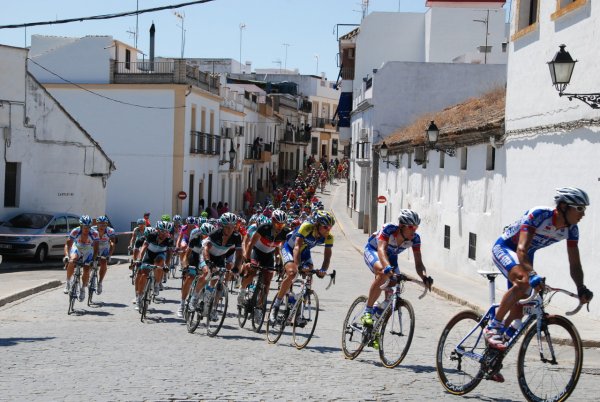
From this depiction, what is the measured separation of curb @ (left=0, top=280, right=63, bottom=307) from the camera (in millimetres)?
16511

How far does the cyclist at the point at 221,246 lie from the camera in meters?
12.4

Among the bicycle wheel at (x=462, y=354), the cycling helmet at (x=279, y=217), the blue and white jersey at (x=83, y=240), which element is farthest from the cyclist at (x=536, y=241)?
the blue and white jersey at (x=83, y=240)

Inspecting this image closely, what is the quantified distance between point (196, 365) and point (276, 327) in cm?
216

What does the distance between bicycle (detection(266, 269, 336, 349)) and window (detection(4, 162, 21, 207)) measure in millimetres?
20433

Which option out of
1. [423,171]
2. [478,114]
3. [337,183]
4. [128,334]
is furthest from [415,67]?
[337,183]

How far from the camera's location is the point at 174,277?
22891 mm

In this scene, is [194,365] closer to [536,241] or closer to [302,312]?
[302,312]

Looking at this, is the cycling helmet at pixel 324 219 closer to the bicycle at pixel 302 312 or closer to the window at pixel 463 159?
the bicycle at pixel 302 312

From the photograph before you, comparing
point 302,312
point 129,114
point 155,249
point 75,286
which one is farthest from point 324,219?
point 129,114

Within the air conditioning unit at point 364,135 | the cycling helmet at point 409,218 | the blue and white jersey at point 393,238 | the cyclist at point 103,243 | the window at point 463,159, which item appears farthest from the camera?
the air conditioning unit at point 364,135

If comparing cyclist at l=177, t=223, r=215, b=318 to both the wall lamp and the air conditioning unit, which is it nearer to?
the wall lamp

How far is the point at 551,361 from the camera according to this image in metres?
7.27

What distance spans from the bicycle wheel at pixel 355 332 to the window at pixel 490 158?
502 inches

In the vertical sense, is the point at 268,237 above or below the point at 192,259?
above
